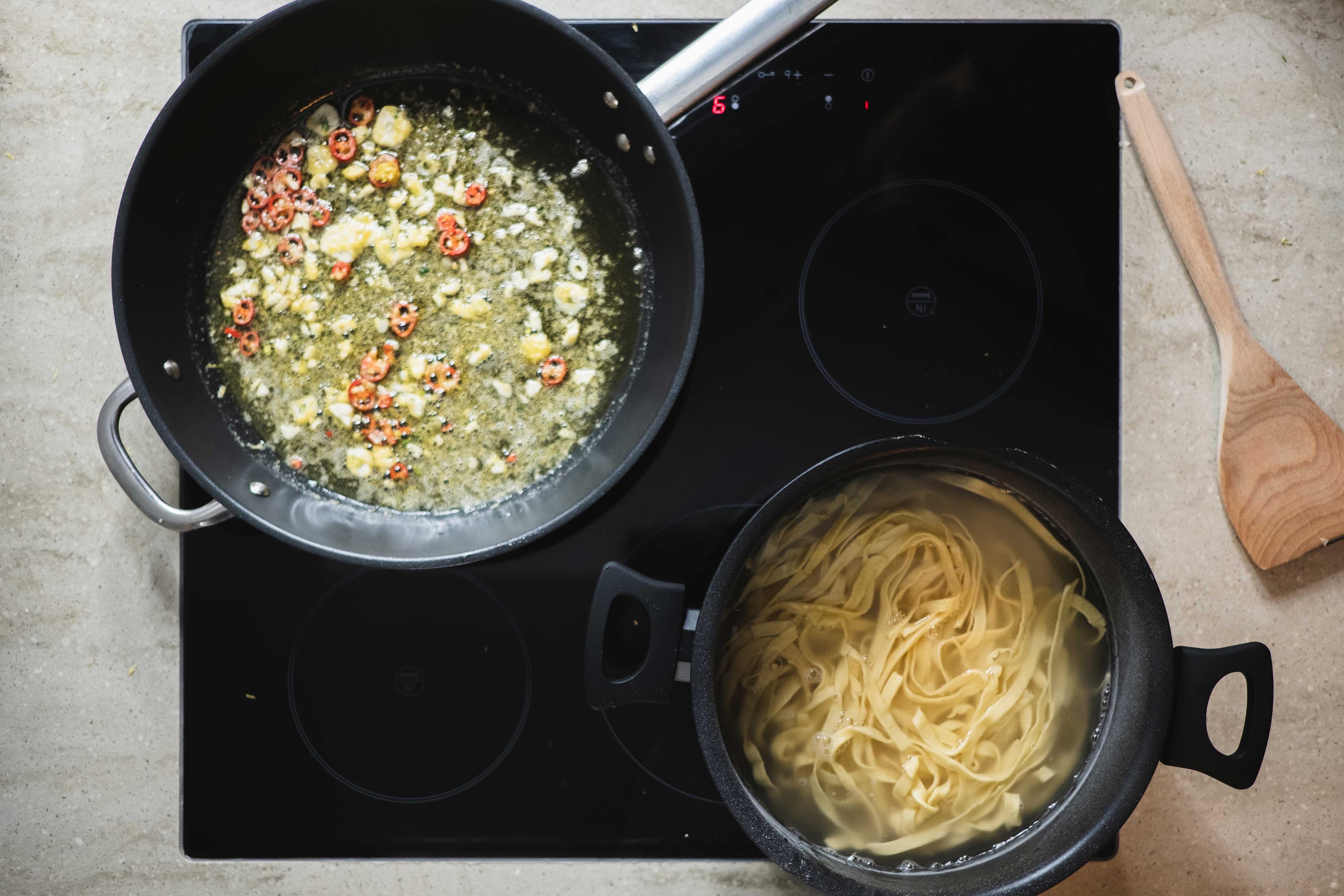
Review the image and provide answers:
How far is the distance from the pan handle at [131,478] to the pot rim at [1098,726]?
0.49 metres

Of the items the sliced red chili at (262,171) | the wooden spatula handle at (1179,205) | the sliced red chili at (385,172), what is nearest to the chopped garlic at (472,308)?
the sliced red chili at (385,172)

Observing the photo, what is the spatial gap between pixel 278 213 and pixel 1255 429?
3.45 ft

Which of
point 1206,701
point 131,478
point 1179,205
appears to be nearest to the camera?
point 1206,701

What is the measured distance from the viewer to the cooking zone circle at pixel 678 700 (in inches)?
35.3

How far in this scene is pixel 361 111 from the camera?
917 millimetres

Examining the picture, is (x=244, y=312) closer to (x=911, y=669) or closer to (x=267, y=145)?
(x=267, y=145)

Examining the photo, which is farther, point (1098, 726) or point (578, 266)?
point (578, 266)

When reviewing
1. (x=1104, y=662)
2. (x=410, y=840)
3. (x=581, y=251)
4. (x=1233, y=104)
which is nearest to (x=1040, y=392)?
(x=1104, y=662)

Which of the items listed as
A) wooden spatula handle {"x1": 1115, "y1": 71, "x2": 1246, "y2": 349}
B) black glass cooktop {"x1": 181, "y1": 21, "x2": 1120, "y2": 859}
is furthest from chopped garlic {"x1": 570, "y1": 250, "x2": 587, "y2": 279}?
wooden spatula handle {"x1": 1115, "y1": 71, "x2": 1246, "y2": 349}

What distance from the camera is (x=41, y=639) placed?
957mm

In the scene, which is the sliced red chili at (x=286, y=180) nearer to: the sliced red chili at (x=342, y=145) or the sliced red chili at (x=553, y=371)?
the sliced red chili at (x=342, y=145)

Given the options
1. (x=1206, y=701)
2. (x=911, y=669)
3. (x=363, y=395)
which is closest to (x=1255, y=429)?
(x=1206, y=701)

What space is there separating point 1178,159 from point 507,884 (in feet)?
3.44

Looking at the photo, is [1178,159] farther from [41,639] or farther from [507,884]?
[41,639]
